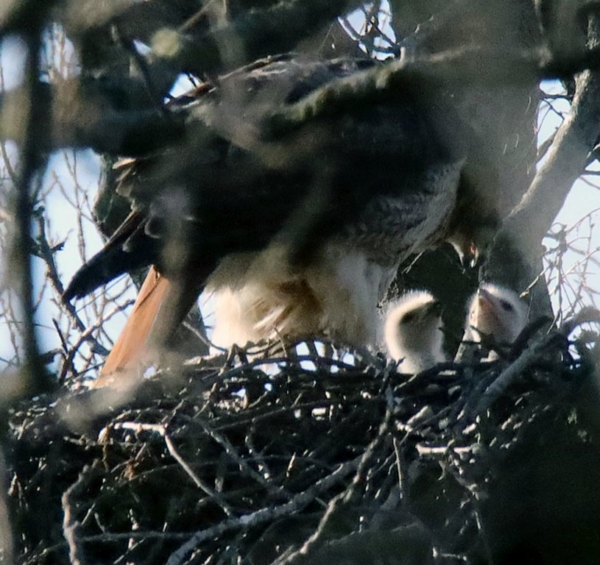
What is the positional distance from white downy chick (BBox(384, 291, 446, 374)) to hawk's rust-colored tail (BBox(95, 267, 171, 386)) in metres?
1.10

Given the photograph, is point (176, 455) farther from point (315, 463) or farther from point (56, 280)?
point (56, 280)

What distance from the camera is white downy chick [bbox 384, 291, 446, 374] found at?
Answer: 5.22 meters

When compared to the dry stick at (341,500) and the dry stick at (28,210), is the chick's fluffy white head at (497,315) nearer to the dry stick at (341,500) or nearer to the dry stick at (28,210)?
the dry stick at (341,500)

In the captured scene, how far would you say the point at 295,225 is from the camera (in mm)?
4957

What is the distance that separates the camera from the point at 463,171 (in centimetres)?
554

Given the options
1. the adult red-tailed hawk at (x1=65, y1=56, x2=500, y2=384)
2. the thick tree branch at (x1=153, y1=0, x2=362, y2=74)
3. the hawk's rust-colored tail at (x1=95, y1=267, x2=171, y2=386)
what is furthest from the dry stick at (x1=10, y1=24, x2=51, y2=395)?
the hawk's rust-colored tail at (x1=95, y1=267, x2=171, y2=386)

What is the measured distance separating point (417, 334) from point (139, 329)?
128 centimetres

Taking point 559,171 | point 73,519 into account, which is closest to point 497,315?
point 559,171

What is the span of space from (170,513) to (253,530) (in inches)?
16.3

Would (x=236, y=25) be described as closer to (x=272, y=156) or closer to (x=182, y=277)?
(x=272, y=156)

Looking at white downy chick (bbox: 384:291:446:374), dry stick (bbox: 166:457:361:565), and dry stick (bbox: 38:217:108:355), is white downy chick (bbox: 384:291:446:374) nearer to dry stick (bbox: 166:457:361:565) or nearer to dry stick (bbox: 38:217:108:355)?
dry stick (bbox: 38:217:108:355)

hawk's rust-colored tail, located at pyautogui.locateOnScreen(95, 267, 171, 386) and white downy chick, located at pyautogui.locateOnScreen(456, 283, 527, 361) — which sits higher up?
hawk's rust-colored tail, located at pyautogui.locateOnScreen(95, 267, 171, 386)

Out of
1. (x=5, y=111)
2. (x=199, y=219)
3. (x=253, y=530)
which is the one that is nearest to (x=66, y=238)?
(x=199, y=219)

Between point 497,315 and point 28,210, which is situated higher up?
point 497,315
